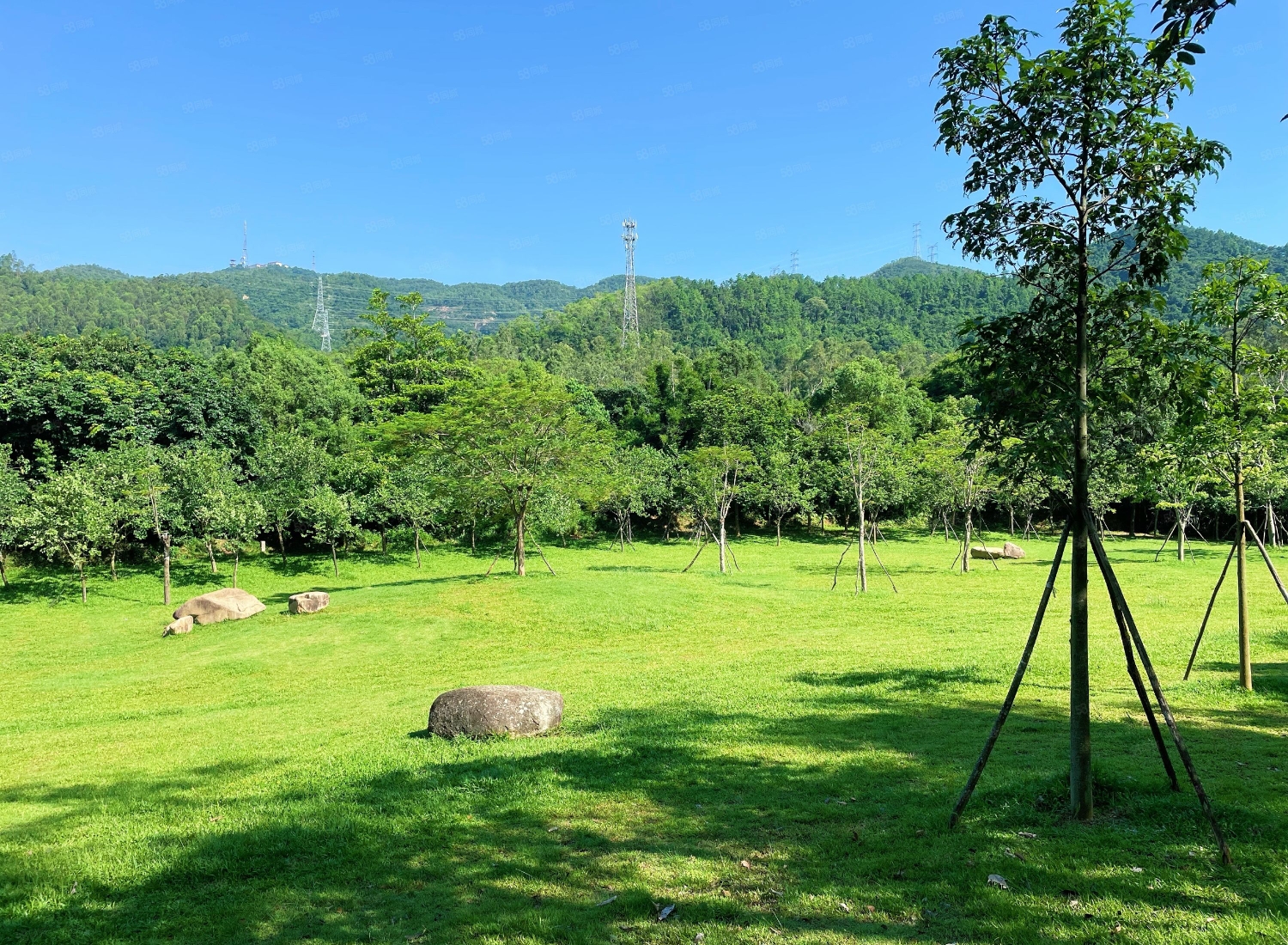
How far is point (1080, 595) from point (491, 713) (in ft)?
28.1

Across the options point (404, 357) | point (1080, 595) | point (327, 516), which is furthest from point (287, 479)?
point (1080, 595)

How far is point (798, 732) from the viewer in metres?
10.8

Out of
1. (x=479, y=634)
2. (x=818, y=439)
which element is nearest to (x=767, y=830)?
(x=479, y=634)

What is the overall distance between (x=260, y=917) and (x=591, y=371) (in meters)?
94.9

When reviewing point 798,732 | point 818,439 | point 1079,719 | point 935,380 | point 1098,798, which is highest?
point 935,380

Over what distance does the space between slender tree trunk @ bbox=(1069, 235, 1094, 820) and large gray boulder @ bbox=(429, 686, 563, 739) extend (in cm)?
756

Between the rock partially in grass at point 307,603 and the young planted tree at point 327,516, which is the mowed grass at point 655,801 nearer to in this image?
the rock partially in grass at point 307,603

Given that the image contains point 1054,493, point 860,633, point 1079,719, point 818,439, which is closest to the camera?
point 1079,719

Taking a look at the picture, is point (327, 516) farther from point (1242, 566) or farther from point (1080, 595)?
point (1080, 595)

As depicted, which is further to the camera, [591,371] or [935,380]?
[591,371]

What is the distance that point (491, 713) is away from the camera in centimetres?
1123

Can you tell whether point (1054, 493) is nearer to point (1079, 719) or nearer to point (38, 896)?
point (1079, 719)

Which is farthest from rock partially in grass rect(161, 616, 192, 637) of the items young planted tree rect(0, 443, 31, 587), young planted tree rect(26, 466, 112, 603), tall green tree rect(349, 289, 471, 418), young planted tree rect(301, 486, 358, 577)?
tall green tree rect(349, 289, 471, 418)

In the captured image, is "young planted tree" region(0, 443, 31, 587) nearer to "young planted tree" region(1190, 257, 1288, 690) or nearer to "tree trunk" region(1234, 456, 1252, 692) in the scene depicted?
"young planted tree" region(1190, 257, 1288, 690)
